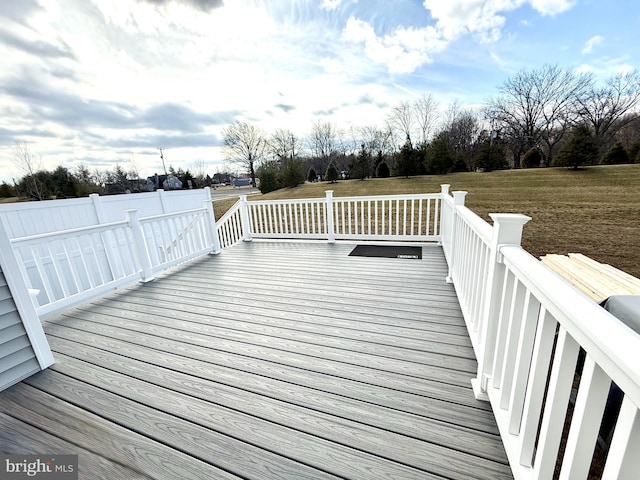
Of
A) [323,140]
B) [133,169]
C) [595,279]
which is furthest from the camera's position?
[323,140]

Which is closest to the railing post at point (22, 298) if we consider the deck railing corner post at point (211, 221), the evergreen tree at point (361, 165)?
the deck railing corner post at point (211, 221)

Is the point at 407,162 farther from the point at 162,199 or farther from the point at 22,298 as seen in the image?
the point at 22,298

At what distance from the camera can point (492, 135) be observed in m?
23.7

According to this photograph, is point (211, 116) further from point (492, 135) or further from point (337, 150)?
point (492, 135)

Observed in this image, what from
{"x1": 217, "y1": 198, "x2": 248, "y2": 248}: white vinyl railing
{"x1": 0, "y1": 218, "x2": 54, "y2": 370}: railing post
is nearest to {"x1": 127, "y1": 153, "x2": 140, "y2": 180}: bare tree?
{"x1": 217, "y1": 198, "x2": 248, "y2": 248}: white vinyl railing

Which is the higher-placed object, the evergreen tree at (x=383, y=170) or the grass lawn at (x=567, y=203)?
the evergreen tree at (x=383, y=170)

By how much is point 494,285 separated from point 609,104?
1248 inches

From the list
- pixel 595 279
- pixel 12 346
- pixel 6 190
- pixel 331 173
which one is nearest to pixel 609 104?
pixel 331 173

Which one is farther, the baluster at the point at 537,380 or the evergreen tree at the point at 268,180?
the evergreen tree at the point at 268,180

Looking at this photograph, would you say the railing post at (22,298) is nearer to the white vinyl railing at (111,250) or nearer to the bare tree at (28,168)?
the white vinyl railing at (111,250)

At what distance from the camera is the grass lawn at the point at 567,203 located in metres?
5.66

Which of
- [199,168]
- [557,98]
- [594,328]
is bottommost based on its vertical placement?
[594,328]

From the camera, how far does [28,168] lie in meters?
13.0

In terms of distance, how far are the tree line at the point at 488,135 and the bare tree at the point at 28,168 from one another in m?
11.3
